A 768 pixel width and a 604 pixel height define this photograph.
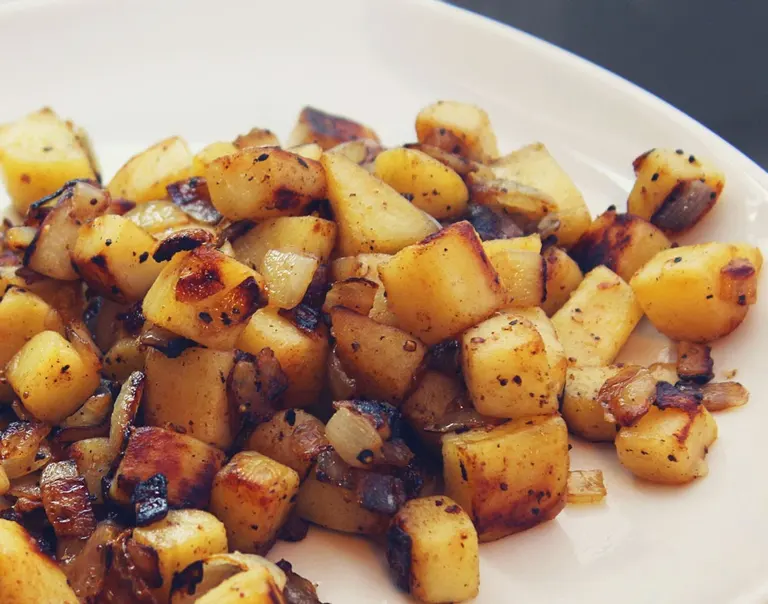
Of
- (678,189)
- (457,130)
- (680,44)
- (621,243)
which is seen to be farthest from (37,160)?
(680,44)

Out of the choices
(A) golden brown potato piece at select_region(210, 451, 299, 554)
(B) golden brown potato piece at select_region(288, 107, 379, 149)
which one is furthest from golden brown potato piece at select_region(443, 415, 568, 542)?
(B) golden brown potato piece at select_region(288, 107, 379, 149)

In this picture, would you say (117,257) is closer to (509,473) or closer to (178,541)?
(178,541)

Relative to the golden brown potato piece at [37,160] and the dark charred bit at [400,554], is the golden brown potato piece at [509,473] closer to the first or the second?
the dark charred bit at [400,554]

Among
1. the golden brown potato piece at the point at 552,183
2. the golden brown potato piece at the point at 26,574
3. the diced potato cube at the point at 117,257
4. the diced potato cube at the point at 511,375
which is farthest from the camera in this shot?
the golden brown potato piece at the point at 552,183

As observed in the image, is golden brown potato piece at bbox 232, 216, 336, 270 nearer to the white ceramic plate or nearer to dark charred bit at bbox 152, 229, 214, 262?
dark charred bit at bbox 152, 229, 214, 262

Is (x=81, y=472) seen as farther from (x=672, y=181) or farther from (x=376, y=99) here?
(x=376, y=99)

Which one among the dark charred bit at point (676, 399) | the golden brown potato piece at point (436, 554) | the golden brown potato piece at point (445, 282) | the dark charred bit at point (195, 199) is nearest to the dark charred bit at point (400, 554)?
the golden brown potato piece at point (436, 554)
